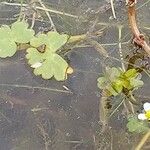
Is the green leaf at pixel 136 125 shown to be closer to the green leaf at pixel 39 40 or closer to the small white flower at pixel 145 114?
the small white flower at pixel 145 114

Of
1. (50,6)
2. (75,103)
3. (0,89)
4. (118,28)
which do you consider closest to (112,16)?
(118,28)

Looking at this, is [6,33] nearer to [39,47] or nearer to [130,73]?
[39,47]

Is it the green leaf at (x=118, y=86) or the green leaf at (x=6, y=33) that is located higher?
the green leaf at (x=6, y=33)

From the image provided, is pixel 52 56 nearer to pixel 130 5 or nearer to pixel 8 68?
pixel 8 68

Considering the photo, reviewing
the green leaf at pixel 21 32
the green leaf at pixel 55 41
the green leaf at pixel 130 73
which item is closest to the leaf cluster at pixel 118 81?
the green leaf at pixel 130 73

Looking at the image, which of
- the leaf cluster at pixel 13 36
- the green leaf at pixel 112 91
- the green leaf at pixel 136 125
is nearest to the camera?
the green leaf at pixel 136 125

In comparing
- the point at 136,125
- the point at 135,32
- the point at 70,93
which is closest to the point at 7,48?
the point at 70,93

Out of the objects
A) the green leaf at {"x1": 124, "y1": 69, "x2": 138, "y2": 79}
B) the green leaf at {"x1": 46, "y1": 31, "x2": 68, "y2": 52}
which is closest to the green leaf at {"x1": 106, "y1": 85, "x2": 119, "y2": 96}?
the green leaf at {"x1": 124, "y1": 69, "x2": 138, "y2": 79}

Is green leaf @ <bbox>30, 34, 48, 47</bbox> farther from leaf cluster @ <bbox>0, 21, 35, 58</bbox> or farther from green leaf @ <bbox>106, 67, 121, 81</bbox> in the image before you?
green leaf @ <bbox>106, 67, 121, 81</bbox>
